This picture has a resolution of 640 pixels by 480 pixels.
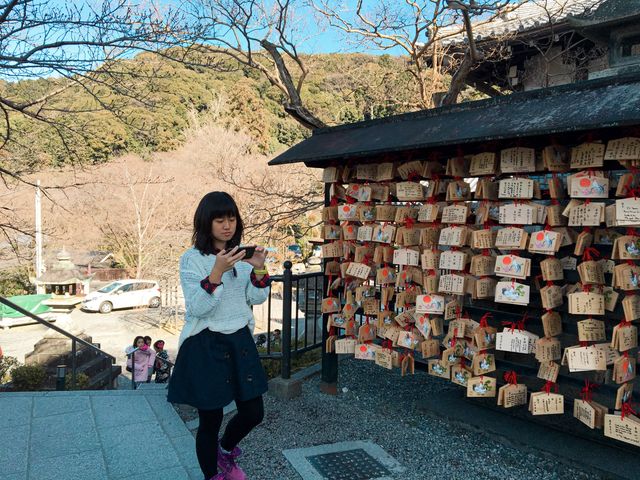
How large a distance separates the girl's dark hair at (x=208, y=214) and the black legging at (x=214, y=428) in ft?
2.96

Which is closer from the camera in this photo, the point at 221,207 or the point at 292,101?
the point at 221,207

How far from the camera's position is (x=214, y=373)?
8.43ft

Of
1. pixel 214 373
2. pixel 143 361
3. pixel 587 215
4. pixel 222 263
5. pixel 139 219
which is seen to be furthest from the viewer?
pixel 139 219

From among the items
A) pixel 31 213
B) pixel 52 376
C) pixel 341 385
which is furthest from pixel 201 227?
pixel 31 213

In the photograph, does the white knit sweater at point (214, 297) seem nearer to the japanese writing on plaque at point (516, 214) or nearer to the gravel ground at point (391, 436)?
the gravel ground at point (391, 436)

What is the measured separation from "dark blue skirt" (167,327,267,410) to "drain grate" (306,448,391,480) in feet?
3.56

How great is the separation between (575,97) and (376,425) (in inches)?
117

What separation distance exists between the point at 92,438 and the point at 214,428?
162 cm

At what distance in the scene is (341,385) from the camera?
496cm

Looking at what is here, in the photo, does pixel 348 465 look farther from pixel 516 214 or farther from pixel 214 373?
pixel 516 214

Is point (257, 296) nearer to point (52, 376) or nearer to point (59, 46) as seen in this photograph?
point (59, 46)

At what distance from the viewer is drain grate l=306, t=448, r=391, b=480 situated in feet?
10.8

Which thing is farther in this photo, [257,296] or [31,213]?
[31,213]

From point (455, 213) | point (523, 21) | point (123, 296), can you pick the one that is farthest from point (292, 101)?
point (123, 296)
